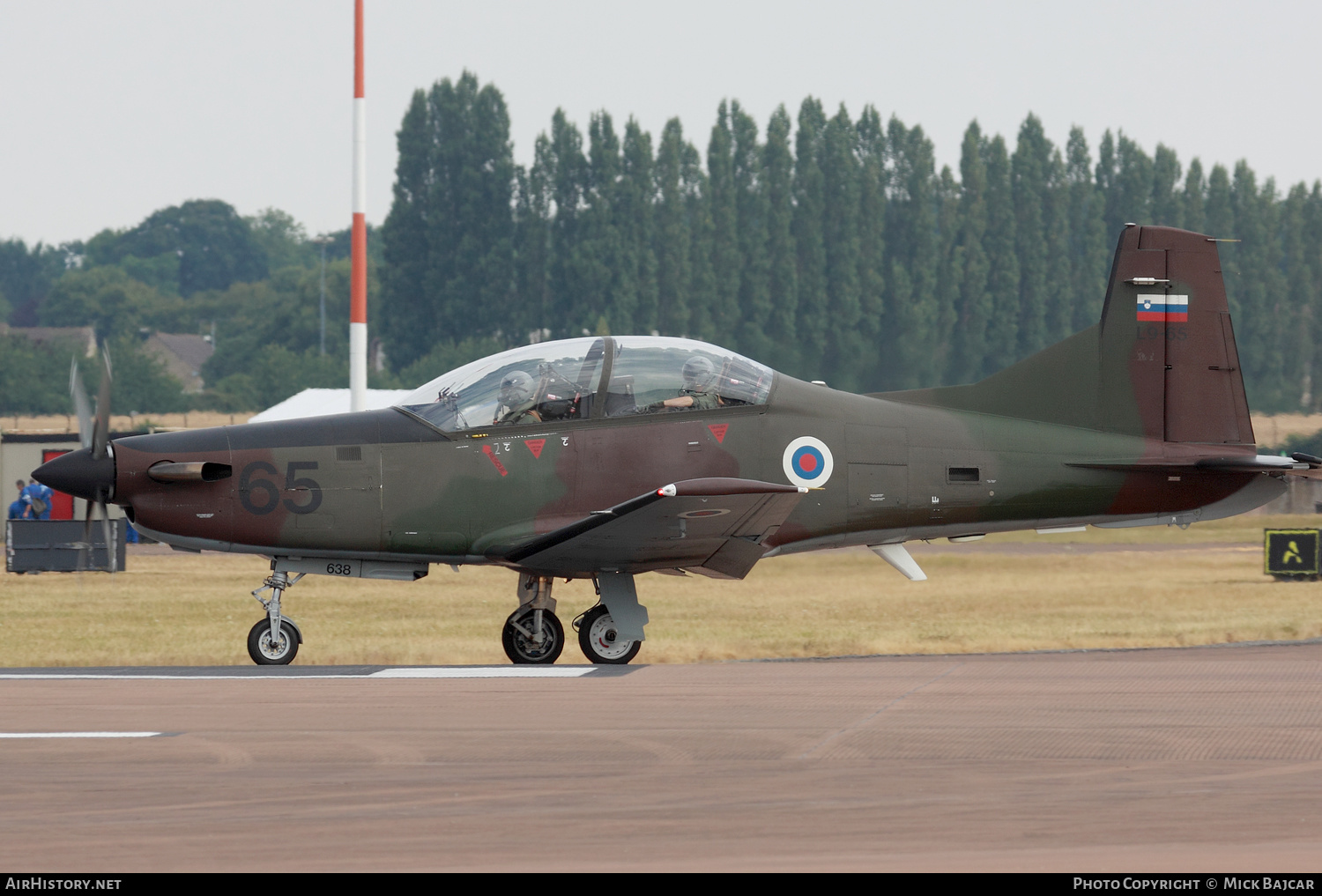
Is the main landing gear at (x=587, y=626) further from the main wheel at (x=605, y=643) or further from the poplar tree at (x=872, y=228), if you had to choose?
the poplar tree at (x=872, y=228)

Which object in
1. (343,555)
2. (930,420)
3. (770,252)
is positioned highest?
(770,252)

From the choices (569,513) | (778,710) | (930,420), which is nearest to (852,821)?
(778,710)

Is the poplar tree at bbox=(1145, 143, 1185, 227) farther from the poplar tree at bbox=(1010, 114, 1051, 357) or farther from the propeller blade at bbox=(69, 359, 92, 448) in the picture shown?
the propeller blade at bbox=(69, 359, 92, 448)

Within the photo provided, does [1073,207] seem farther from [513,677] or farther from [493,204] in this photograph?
[513,677]

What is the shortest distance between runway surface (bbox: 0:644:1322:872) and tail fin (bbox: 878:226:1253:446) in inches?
112

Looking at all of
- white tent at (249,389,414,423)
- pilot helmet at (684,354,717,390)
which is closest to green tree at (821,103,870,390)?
white tent at (249,389,414,423)

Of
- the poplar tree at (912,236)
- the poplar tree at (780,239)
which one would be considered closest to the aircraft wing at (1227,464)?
the poplar tree at (912,236)

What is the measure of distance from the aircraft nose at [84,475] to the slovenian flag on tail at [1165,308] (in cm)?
847

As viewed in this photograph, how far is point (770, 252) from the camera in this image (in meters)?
79.9

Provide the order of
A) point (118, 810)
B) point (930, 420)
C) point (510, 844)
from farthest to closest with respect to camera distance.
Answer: point (930, 420) → point (118, 810) → point (510, 844)

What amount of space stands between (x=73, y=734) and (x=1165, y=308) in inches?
367

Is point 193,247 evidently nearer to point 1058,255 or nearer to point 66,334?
point 66,334

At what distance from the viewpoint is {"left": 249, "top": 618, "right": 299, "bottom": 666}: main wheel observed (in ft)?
39.7

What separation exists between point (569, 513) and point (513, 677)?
5.41 ft
